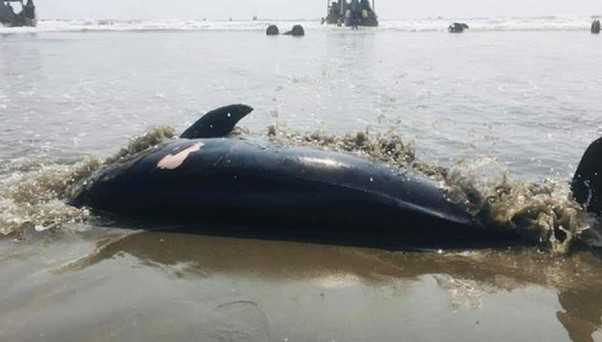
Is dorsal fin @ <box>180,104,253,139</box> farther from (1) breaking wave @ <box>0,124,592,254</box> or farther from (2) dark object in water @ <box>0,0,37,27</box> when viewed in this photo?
(2) dark object in water @ <box>0,0,37,27</box>

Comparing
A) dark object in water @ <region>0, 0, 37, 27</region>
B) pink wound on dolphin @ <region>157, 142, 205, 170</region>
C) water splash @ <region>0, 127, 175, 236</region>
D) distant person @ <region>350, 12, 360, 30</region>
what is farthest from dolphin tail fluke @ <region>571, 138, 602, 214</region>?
dark object in water @ <region>0, 0, 37, 27</region>

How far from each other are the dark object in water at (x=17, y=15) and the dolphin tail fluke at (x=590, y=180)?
61731mm

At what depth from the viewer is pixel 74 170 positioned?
6223 mm

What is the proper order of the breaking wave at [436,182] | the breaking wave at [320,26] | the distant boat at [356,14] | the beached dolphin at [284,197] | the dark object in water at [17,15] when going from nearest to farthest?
the beached dolphin at [284,197] → the breaking wave at [436,182] → the breaking wave at [320,26] → the dark object in water at [17,15] → the distant boat at [356,14]

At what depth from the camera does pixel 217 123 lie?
6.17 m

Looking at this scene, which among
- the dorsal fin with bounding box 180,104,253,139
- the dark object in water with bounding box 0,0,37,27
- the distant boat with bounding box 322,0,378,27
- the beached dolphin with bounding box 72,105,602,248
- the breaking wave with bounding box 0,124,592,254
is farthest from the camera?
the distant boat with bounding box 322,0,378,27

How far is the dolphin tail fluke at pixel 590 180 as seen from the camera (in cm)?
466

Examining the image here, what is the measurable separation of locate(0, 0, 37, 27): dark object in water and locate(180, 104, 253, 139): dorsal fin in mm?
59146

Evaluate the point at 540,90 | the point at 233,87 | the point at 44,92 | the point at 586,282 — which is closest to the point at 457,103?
the point at 540,90

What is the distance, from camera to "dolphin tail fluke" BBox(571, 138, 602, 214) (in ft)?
15.3

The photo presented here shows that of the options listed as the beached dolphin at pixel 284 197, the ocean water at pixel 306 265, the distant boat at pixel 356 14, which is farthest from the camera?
the distant boat at pixel 356 14

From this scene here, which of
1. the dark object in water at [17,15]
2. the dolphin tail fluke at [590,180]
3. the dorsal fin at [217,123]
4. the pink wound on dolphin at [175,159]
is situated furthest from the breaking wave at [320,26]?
the pink wound on dolphin at [175,159]

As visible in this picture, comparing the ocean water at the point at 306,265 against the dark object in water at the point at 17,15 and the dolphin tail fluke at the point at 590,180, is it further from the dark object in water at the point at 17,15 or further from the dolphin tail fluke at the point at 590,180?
the dark object in water at the point at 17,15

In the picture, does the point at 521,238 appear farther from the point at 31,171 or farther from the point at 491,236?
the point at 31,171
